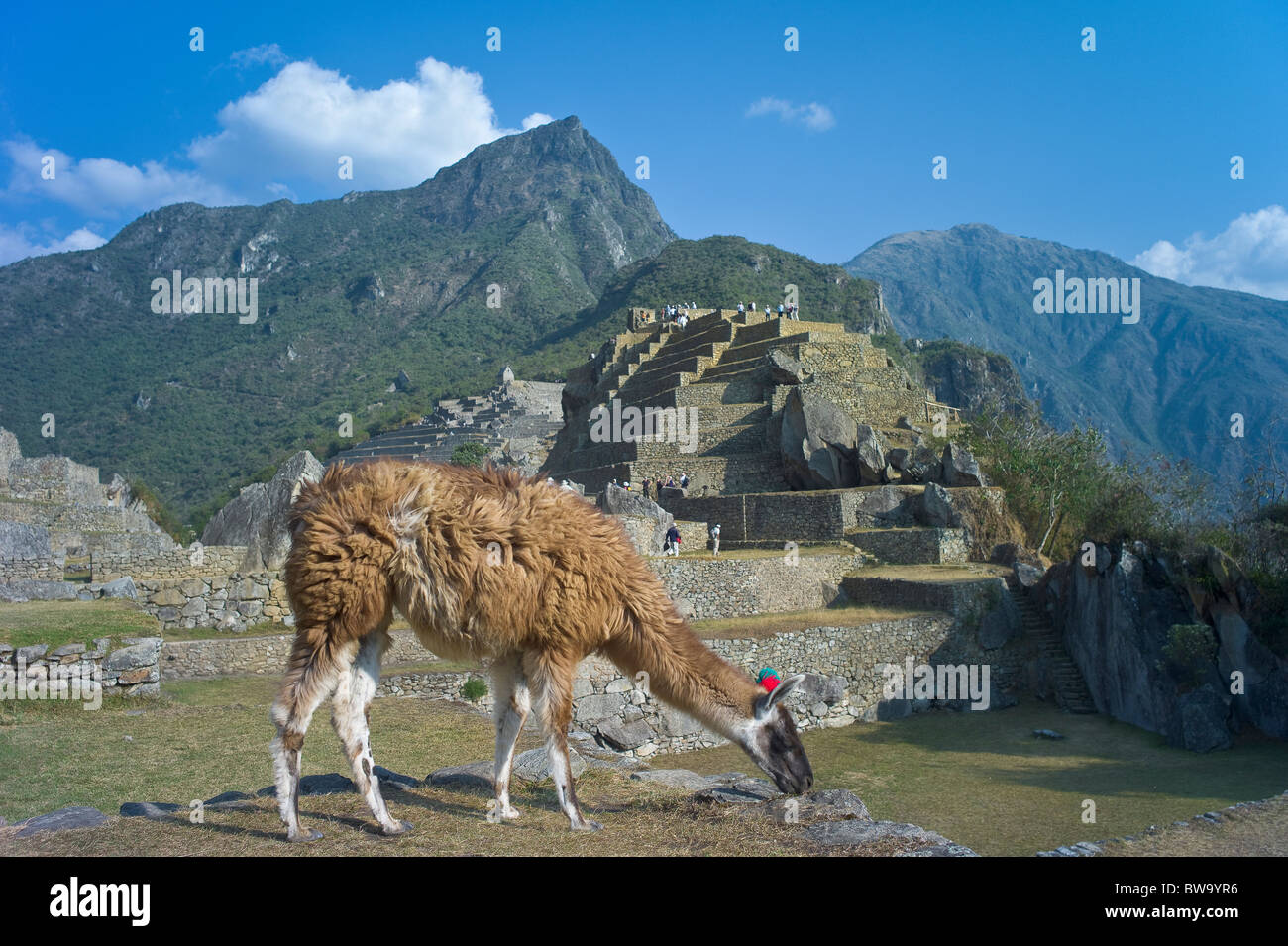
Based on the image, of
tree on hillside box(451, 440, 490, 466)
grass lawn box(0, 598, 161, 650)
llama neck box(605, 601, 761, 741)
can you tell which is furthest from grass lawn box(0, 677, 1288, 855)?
tree on hillside box(451, 440, 490, 466)

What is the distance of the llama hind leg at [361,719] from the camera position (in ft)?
13.8

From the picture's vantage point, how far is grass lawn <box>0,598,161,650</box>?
10164 mm

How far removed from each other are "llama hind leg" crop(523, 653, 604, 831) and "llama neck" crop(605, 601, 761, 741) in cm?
42

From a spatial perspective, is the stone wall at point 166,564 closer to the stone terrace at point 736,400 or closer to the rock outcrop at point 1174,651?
the stone terrace at point 736,400

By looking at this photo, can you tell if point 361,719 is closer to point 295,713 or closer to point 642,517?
point 295,713

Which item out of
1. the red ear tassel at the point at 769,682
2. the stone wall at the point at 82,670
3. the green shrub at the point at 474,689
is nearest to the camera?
the red ear tassel at the point at 769,682

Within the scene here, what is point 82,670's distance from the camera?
32.6ft

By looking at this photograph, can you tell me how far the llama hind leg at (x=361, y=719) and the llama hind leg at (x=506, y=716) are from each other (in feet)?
1.90

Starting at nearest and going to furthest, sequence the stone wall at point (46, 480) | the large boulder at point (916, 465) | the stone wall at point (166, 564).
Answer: the stone wall at point (166, 564) < the large boulder at point (916, 465) < the stone wall at point (46, 480)

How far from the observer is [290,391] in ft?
294

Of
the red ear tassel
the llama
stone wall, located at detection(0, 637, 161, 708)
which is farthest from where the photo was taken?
stone wall, located at detection(0, 637, 161, 708)

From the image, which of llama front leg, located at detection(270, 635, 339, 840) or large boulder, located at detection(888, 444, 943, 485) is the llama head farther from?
large boulder, located at detection(888, 444, 943, 485)

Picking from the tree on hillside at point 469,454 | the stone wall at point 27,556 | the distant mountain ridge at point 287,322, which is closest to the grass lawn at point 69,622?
the stone wall at point 27,556
